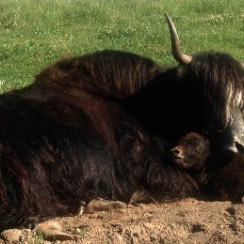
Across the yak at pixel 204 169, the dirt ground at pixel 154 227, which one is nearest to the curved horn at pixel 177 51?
the yak at pixel 204 169

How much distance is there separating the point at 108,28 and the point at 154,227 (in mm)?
13737

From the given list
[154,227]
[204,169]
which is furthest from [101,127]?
[154,227]

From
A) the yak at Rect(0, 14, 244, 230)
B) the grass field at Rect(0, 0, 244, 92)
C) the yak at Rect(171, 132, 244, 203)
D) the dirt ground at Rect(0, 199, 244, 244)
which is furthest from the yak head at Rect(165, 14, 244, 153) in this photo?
the grass field at Rect(0, 0, 244, 92)

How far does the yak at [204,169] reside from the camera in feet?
19.2

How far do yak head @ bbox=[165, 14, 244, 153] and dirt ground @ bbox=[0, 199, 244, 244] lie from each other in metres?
0.53

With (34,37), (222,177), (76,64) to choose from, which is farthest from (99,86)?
(34,37)

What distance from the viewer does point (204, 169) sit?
5969 mm

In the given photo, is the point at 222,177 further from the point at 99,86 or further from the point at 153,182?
the point at 99,86

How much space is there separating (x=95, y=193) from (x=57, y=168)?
1.15 feet

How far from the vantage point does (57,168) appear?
5488 millimetres

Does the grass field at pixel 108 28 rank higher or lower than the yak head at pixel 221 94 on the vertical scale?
lower

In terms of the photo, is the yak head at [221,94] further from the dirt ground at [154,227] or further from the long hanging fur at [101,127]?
the dirt ground at [154,227]

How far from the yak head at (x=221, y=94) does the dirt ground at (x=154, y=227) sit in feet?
1.75

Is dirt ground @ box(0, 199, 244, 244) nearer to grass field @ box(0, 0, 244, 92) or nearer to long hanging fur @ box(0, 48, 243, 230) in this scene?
long hanging fur @ box(0, 48, 243, 230)
